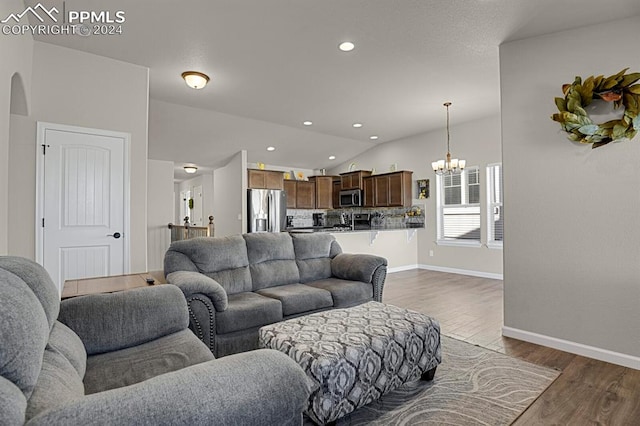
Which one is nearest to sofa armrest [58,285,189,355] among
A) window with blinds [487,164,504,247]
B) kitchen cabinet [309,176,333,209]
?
window with blinds [487,164,504,247]

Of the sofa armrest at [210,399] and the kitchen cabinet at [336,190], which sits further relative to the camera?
the kitchen cabinet at [336,190]

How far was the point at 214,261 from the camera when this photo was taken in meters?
3.04

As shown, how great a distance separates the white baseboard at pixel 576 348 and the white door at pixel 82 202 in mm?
4108

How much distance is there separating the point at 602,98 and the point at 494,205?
3.75 meters

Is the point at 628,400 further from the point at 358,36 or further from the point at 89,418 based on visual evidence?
the point at 358,36

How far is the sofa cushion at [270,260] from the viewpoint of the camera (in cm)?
327

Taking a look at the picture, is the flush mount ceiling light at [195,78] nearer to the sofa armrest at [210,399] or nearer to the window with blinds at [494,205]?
the sofa armrest at [210,399]

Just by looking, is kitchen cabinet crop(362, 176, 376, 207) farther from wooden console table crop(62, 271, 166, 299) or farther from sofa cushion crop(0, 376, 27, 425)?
sofa cushion crop(0, 376, 27, 425)

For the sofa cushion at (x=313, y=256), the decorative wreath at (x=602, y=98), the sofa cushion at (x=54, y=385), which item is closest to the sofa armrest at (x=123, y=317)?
the sofa cushion at (x=54, y=385)

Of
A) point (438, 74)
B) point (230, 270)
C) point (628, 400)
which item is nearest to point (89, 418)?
point (230, 270)

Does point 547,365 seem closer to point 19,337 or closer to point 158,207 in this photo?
point 19,337

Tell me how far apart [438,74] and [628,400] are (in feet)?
11.6

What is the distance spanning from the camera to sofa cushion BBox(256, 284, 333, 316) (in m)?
2.86

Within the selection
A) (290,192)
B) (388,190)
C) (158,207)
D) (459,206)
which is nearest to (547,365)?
(459,206)
